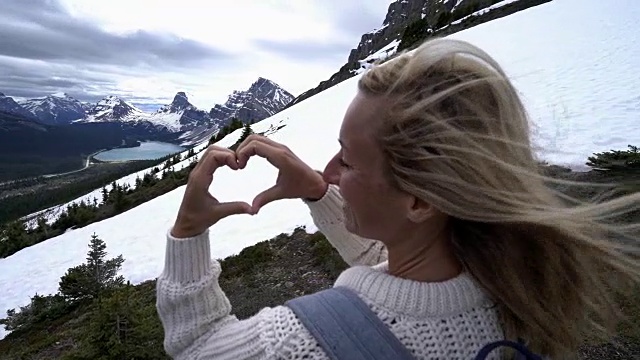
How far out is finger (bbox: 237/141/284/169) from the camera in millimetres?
1203

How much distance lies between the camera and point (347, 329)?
0.87m

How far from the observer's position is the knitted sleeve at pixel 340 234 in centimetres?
147

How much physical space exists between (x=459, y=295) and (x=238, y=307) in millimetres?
5203

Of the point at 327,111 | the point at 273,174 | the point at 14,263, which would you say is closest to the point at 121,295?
the point at 273,174

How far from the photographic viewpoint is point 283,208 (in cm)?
1187

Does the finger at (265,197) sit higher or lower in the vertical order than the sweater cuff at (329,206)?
higher

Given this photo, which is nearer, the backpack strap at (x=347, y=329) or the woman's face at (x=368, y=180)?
the backpack strap at (x=347, y=329)

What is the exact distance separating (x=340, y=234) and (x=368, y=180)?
1.79ft

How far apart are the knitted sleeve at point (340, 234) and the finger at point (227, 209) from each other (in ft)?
1.12

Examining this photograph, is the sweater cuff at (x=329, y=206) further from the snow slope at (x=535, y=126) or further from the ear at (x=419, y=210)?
the snow slope at (x=535, y=126)

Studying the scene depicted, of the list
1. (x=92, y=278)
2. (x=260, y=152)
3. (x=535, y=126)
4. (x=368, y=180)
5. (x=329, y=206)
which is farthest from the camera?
(x=92, y=278)

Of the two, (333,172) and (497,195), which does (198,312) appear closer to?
(333,172)

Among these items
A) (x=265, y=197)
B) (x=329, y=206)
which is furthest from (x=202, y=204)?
(x=329, y=206)

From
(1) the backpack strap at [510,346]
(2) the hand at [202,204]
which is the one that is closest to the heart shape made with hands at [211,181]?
(2) the hand at [202,204]
